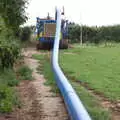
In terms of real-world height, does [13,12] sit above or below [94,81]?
above

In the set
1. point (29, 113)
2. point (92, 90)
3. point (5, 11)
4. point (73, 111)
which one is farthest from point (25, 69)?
point (73, 111)

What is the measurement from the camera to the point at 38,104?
33.1 feet

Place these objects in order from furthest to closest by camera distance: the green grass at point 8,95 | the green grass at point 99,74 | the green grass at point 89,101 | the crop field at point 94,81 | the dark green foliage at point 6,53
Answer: the dark green foliage at point 6,53
the green grass at point 99,74
the crop field at point 94,81
the green grass at point 8,95
the green grass at point 89,101

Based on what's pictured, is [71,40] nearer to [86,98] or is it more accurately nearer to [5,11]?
[5,11]

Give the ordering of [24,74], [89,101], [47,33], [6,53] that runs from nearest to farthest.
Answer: [89,101] → [6,53] → [24,74] → [47,33]

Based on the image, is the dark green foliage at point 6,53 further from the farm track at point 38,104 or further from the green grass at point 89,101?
the green grass at point 89,101

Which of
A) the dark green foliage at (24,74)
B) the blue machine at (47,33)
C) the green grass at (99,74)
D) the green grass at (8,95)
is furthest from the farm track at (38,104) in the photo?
the blue machine at (47,33)

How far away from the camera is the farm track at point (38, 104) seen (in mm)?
8906

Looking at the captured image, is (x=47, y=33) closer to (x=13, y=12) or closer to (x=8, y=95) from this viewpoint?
(x=13, y=12)

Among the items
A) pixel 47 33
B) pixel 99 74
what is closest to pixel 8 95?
pixel 99 74

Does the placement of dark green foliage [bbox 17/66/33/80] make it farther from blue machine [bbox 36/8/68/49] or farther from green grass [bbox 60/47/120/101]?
blue machine [bbox 36/8/68/49]

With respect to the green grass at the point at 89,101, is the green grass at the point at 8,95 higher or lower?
higher

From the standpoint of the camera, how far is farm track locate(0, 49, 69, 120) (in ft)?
29.2

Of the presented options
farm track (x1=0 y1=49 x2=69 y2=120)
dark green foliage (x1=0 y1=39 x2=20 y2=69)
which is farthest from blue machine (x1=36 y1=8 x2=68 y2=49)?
farm track (x1=0 y1=49 x2=69 y2=120)
